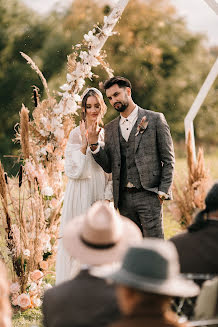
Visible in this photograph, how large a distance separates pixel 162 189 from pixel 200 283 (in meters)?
1.75

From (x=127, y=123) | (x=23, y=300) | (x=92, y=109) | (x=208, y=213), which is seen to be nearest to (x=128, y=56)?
(x=127, y=123)

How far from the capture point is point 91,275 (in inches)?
80.9

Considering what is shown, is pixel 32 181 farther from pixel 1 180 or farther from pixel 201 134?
pixel 201 134

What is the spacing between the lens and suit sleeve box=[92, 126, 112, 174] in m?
4.11

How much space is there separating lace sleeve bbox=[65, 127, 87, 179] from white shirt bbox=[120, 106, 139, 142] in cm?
40

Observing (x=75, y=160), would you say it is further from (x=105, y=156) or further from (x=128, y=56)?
(x=128, y=56)

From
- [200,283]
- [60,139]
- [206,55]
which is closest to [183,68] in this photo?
[206,55]

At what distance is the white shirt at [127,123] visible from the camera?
167 inches

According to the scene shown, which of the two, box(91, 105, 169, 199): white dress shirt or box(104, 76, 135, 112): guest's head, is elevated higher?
box(104, 76, 135, 112): guest's head

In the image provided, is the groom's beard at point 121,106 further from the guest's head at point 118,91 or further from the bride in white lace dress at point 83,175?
the bride in white lace dress at point 83,175

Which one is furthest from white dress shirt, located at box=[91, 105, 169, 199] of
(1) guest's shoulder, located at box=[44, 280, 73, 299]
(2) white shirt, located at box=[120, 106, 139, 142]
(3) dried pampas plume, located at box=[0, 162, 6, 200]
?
(1) guest's shoulder, located at box=[44, 280, 73, 299]

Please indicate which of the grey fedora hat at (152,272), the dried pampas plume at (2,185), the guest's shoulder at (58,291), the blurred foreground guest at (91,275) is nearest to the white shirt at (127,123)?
the dried pampas plume at (2,185)

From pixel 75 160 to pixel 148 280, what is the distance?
2.55 m

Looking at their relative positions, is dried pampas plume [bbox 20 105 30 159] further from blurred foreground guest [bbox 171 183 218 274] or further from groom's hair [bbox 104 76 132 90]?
blurred foreground guest [bbox 171 183 218 274]
